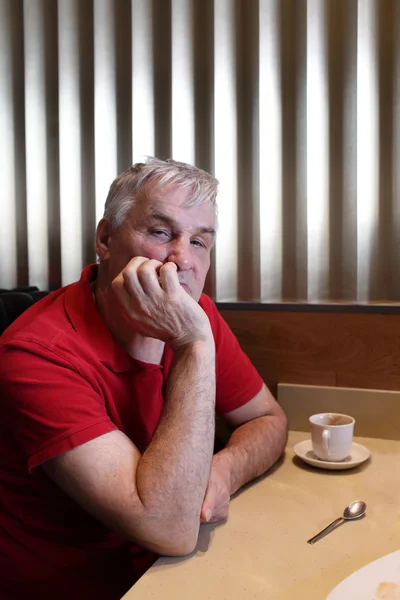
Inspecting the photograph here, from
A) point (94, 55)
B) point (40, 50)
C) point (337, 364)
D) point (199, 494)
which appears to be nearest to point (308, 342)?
point (337, 364)

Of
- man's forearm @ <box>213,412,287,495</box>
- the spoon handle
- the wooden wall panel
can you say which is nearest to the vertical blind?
the wooden wall panel

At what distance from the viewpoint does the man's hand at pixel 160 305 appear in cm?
111

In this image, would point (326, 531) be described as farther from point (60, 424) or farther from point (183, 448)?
point (60, 424)

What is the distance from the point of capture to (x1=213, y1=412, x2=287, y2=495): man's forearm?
3.91 feet

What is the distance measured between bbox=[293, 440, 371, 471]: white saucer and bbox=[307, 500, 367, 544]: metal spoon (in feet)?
0.64

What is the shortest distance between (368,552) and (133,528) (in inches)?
15.2

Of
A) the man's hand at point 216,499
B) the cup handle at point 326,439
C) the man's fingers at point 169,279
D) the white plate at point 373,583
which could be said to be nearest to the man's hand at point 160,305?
the man's fingers at point 169,279

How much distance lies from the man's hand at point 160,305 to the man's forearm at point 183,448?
0.13 ft

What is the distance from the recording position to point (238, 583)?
82cm

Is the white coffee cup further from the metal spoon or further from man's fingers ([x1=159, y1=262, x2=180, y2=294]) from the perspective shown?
man's fingers ([x1=159, y1=262, x2=180, y2=294])

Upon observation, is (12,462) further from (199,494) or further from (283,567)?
(283,567)

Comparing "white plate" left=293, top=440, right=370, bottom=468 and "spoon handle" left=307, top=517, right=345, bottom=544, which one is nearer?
"spoon handle" left=307, top=517, right=345, bottom=544

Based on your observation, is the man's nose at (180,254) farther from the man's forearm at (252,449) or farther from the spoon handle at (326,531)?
the spoon handle at (326,531)

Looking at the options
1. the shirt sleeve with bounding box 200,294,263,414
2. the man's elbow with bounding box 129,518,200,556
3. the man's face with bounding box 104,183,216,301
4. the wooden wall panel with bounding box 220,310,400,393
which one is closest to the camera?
the man's elbow with bounding box 129,518,200,556
